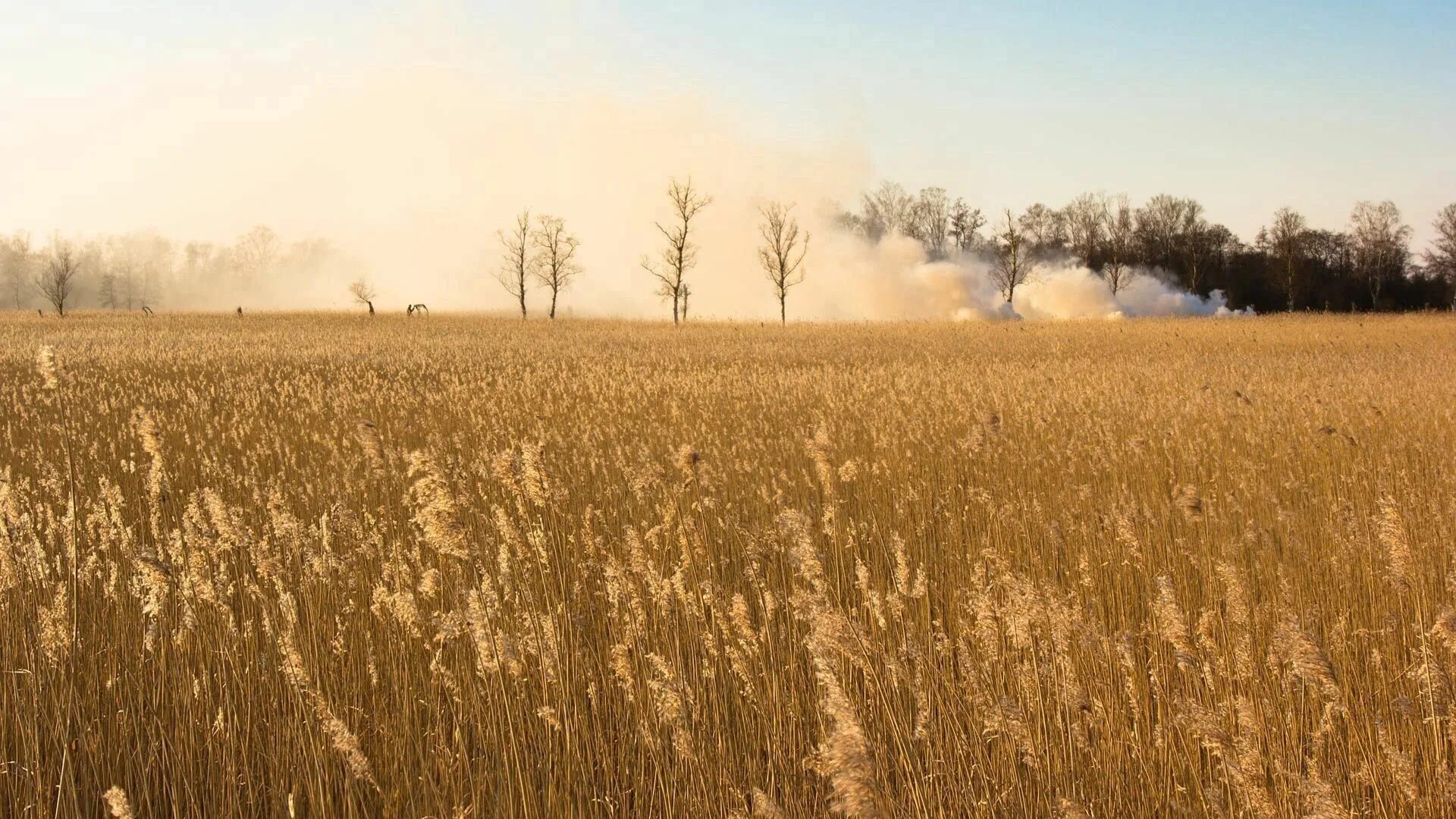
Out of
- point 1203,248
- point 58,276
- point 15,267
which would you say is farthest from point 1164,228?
point 15,267

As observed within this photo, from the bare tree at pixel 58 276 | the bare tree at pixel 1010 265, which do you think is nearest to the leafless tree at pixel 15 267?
the bare tree at pixel 58 276

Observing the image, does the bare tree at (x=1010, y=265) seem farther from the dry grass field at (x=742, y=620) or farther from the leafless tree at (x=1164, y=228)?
the dry grass field at (x=742, y=620)

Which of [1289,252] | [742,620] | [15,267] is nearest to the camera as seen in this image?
[742,620]

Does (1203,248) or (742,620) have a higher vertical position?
(1203,248)

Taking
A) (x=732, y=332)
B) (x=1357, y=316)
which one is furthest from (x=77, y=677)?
(x=1357, y=316)

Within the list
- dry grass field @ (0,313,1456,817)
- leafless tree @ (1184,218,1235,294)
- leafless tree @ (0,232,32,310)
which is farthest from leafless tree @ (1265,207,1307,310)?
leafless tree @ (0,232,32,310)

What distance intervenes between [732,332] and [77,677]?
29.6 metres

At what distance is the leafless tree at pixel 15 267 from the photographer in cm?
10531

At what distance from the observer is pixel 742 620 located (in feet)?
9.70

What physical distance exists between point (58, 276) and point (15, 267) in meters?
64.7

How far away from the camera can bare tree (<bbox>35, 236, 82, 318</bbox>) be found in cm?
5772

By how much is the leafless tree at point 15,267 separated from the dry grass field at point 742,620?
11878 centimetres

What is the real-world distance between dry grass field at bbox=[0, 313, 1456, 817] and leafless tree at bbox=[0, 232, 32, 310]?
119 meters

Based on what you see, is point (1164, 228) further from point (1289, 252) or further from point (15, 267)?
point (15, 267)
